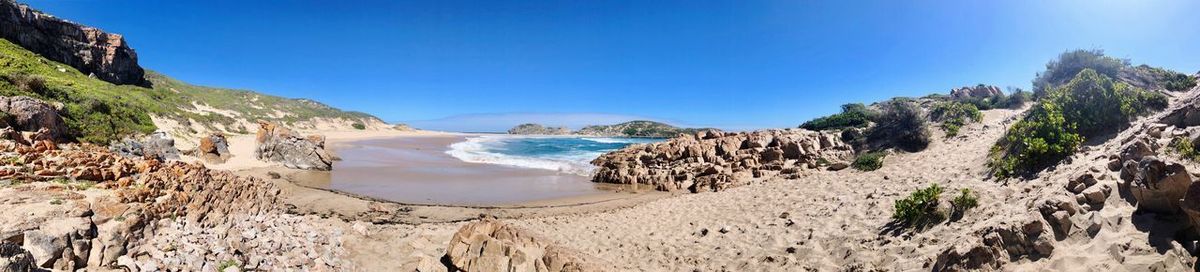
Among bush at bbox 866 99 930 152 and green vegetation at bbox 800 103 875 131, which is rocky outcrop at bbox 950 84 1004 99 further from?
bush at bbox 866 99 930 152

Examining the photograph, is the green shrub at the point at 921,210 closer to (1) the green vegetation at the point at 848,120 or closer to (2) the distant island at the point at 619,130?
(1) the green vegetation at the point at 848,120

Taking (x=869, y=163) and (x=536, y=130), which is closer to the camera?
(x=869, y=163)

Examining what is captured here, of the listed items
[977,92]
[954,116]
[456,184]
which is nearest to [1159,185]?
[954,116]

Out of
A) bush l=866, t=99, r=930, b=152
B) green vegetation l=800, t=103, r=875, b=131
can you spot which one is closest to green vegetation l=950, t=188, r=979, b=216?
bush l=866, t=99, r=930, b=152

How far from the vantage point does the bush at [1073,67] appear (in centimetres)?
2070

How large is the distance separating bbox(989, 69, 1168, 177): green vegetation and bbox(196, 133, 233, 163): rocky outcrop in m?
27.0

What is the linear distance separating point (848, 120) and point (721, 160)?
40.6 ft

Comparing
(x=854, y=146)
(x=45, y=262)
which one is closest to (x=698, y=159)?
(x=854, y=146)

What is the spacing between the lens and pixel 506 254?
707 centimetres

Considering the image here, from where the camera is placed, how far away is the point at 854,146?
22.0 m

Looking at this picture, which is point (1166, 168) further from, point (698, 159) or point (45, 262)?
point (698, 159)

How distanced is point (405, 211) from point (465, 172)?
1109cm

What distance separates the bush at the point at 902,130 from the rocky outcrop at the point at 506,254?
55.0ft

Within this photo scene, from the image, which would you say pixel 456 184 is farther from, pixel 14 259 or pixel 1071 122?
pixel 1071 122
